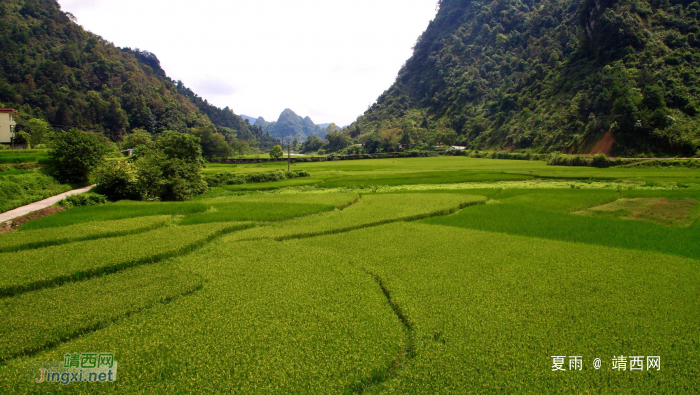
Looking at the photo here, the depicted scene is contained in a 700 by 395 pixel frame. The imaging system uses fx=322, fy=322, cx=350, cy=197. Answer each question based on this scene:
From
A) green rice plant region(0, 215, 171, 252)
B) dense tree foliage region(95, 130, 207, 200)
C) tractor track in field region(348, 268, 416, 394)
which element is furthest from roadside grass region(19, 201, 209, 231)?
tractor track in field region(348, 268, 416, 394)

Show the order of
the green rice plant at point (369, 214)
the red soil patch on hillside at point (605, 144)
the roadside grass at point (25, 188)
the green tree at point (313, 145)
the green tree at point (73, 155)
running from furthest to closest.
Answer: the green tree at point (313, 145)
the red soil patch on hillside at point (605, 144)
the green tree at point (73, 155)
the roadside grass at point (25, 188)
the green rice plant at point (369, 214)

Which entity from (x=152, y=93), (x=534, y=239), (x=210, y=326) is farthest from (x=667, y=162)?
(x=152, y=93)

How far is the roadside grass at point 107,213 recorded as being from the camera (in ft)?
41.6

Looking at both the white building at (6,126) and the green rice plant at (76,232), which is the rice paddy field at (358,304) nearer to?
the green rice plant at (76,232)

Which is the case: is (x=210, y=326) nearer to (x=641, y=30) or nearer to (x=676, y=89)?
(x=676, y=89)

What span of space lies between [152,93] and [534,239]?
98.6 metres

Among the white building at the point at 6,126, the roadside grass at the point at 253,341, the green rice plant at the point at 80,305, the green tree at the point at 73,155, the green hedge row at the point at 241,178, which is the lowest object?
the roadside grass at the point at 253,341

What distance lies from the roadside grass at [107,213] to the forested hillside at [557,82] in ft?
154

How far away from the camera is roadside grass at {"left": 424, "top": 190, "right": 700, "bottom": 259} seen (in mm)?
10445

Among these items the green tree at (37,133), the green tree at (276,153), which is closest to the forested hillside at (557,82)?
the green tree at (276,153)

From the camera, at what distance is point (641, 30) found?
50.0 meters

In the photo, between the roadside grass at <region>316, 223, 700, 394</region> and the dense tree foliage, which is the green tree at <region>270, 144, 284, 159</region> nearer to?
the dense tree foliage

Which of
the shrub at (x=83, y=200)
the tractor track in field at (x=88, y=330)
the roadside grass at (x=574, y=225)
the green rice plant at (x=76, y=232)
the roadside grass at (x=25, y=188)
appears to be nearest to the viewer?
the tractor track in field at (x=88, y=330)

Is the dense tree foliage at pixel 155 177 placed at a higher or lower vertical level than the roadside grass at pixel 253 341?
higher
